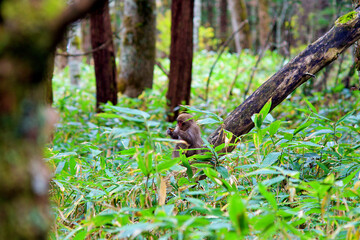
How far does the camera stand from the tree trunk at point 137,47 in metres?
7.14

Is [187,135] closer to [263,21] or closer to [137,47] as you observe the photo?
[137,47]

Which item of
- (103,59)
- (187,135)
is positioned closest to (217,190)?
(187,135)

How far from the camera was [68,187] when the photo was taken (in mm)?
2127

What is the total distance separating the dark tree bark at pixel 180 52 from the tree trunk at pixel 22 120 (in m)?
4.27

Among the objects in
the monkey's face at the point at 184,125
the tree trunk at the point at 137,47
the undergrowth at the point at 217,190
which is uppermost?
the tree trunk at the point at 137,47

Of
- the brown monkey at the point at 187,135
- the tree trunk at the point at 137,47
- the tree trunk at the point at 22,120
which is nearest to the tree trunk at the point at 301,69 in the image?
the brown monkey at the point at 187,135

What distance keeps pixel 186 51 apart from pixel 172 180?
3631 millimetres

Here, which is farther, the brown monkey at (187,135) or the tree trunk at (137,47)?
the tree trunk at (137,47)

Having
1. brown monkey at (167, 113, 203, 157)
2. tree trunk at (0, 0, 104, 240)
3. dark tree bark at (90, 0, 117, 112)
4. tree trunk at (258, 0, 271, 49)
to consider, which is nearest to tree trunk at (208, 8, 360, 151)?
brown monkey at (167, 113, 203, 157)

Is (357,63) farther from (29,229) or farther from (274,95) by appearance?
(29,229)

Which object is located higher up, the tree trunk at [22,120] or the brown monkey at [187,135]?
the tree trunk at [22,120]

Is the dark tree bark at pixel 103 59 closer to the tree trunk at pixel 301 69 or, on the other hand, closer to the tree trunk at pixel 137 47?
the tree trunk at pixel 137 47

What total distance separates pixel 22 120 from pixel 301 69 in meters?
2.10

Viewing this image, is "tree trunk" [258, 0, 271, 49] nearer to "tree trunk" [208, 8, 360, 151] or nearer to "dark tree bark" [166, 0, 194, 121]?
"dark tree bark" [166, 0, 194, 121]
